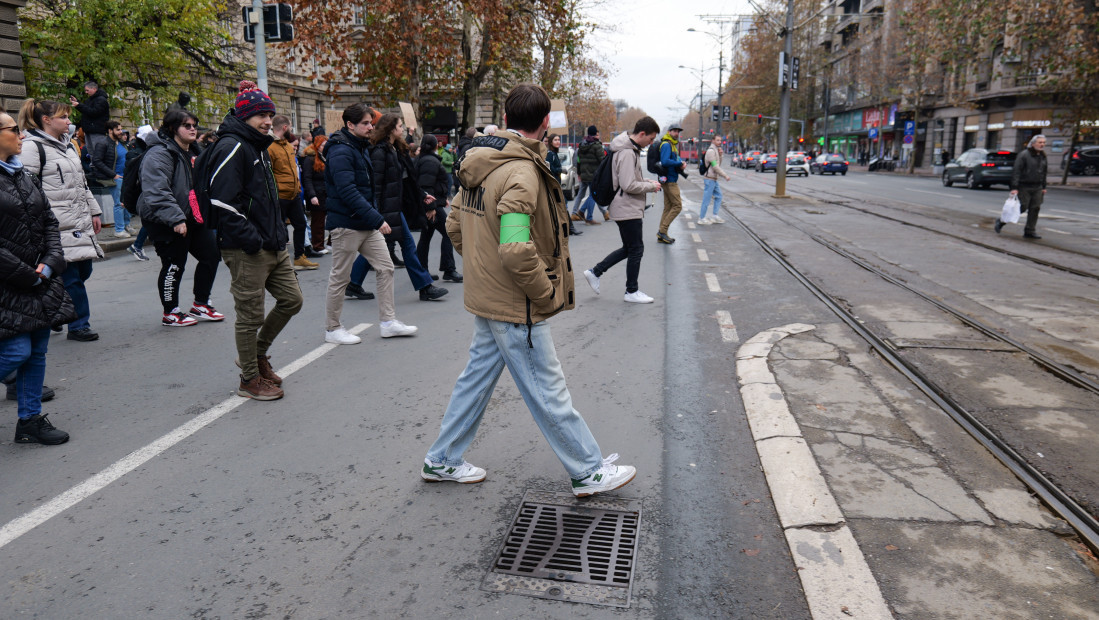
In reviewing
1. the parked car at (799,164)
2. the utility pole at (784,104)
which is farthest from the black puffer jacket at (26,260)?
the parked car at (799,164)

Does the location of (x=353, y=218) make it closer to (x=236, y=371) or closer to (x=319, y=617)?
(x=236, y=371)

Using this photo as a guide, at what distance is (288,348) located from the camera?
6082 millimetres

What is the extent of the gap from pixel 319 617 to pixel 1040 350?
551 centimetres

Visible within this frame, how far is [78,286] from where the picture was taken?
6129 millimetres

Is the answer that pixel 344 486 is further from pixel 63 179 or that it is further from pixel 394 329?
pixel 63 179

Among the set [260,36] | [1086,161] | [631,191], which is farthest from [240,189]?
[1086,161]

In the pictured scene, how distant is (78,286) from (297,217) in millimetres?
3714

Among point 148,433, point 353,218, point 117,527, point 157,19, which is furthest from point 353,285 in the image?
point 157,19

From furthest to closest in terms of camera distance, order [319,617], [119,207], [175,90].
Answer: [175,90]
[119,207]
[319,617]

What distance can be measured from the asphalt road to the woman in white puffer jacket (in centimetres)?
76

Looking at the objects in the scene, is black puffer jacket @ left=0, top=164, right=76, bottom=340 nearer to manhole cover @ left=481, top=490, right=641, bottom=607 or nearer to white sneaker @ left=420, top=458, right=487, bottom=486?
white sneaker @ left=420, top=458, right=487, bottom=486

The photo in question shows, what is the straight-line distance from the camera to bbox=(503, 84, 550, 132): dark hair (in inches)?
122

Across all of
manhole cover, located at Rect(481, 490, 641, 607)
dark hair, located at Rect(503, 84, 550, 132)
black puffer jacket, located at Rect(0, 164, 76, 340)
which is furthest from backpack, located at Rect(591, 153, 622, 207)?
black puffer jacket, located at Rect(0, 164, 76, 340)

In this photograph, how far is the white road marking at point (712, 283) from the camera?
330 inches
